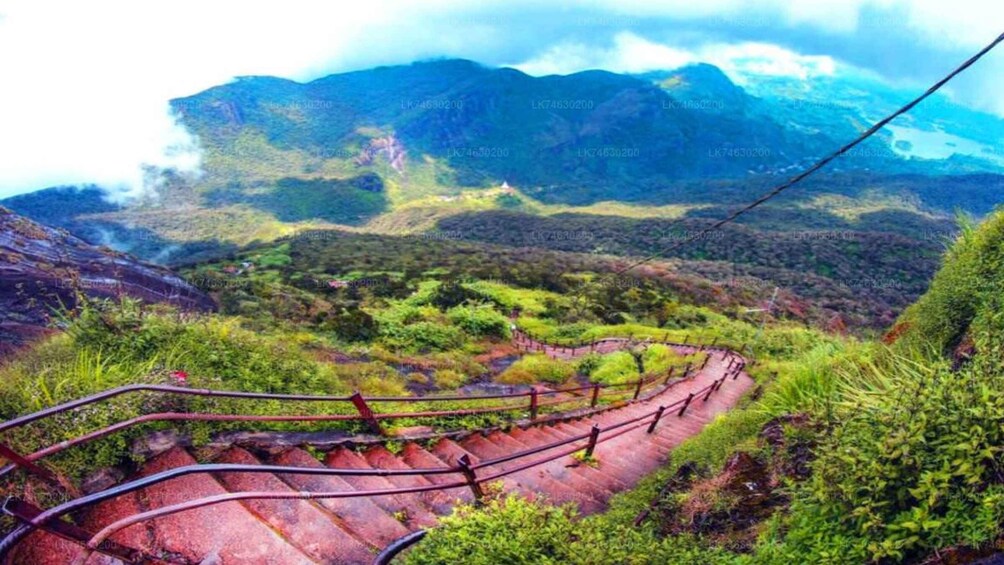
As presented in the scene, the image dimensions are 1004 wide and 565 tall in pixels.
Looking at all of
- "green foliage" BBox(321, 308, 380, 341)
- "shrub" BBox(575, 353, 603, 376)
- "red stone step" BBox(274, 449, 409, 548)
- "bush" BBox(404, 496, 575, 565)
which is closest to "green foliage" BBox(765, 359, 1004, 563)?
"bush" BBox(404, 496, 575, 565)

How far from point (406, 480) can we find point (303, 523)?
150 cm

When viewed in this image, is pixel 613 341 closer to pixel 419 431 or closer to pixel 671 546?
pixel 419 431

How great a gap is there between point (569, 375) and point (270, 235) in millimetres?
138358

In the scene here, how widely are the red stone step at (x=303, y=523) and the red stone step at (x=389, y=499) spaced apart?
0.49 m

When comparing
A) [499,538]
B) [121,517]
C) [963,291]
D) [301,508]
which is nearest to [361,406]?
[301,508]

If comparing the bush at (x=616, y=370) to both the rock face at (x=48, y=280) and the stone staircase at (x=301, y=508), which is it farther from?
the rock face at (x=48, y=280)

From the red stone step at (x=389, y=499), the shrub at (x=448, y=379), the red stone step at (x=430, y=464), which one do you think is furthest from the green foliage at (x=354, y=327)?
the red stone step at (x=389, y=499)

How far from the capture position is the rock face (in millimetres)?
13427

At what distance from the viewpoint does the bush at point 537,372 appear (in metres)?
15.7

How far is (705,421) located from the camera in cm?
1021

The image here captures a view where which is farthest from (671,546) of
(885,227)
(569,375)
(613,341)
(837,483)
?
(885,227)

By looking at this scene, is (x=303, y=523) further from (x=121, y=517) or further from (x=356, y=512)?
(x=121, y=517)

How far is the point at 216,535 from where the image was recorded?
2977 millimetres

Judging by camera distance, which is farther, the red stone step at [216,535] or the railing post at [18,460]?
the red stone step at [216,535]
